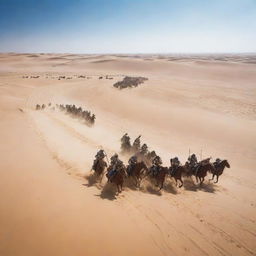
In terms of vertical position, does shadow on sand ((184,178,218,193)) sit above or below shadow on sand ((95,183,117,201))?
below

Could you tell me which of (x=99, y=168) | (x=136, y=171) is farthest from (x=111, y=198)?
(x=136, y=171)

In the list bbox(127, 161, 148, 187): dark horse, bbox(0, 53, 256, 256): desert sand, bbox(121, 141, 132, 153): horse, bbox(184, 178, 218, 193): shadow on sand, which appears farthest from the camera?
bbox(121, 141, 132, 153): horse

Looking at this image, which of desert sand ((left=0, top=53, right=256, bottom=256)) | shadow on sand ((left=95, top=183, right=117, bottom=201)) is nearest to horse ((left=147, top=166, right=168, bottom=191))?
desert sand ((left=0, top=53, right=256, bottom=256))

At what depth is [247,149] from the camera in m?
18.1

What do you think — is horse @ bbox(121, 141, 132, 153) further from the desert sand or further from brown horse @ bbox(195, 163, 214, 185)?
brown horse @ bbox(195, 163, 214, 185)

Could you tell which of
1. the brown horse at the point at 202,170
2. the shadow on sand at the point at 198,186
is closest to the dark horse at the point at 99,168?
the shadow on sand at the point at 198,186

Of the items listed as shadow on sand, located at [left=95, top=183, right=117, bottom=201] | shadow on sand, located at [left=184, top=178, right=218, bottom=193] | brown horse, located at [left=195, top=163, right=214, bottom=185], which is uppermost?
shadow on sand, located at [left=95, top=183, right=117, bottom=201]

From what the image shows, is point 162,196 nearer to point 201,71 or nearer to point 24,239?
point 24,239

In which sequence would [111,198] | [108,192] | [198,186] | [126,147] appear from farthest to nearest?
[126,147], [198,186], [108,192], [111,198]

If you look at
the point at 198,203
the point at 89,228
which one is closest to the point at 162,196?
the point at 198,203

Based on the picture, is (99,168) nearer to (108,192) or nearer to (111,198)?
(108,192)

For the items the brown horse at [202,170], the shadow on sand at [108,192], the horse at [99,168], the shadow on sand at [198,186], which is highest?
the horse at [99,168]

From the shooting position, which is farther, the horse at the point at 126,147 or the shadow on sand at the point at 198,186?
the horse at the point at 126,147

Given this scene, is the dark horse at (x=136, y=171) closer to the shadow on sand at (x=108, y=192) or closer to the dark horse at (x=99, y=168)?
the shadow on sand at (x=108, y=192)
